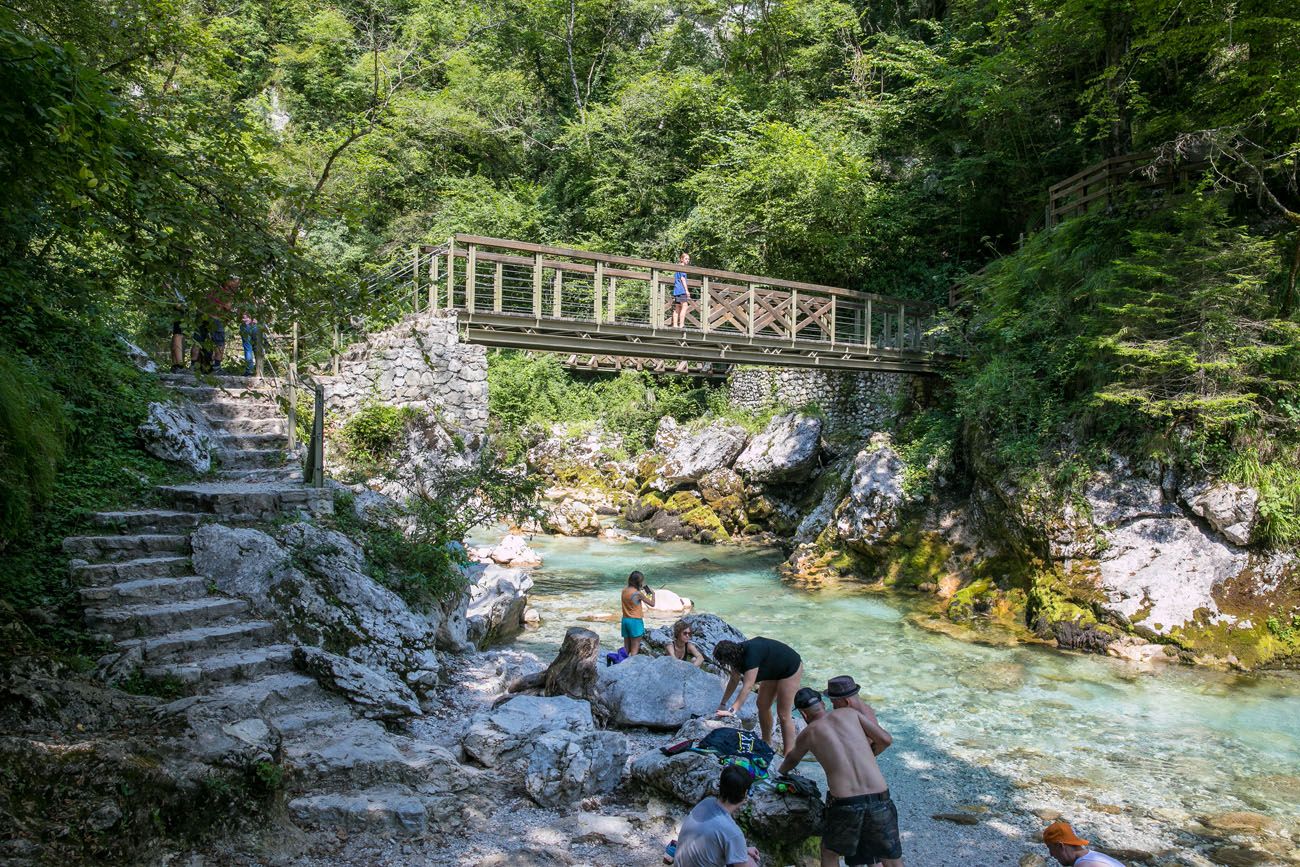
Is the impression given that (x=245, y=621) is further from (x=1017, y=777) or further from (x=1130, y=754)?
(x=1130, y=754)

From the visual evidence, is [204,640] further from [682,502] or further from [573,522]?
[682,502]

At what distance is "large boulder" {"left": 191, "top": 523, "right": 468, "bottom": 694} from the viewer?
5496 millimetres

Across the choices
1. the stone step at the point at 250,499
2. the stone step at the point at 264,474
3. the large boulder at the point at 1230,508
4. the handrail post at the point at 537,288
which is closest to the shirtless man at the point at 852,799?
the stone step at the point at 250,499

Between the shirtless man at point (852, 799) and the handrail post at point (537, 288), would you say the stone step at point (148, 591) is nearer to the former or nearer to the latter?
the shirtless man at point (852, 799)

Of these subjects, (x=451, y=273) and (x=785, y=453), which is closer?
(x=451, y=273)

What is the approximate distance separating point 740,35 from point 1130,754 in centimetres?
2380

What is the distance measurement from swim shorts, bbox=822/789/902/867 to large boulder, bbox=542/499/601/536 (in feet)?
43.9

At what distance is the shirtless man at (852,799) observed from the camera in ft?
13.1

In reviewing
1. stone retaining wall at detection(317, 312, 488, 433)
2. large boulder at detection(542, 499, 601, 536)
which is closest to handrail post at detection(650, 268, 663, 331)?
stone retaining wall at detection(317, 312, 488, 433)

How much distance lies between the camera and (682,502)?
58.3 ft

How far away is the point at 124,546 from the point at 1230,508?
11686 mm

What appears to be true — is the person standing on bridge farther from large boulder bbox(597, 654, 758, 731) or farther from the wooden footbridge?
large boulder bbox(597, 654, 758, 731)

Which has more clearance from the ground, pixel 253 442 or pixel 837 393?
pixel 837 393

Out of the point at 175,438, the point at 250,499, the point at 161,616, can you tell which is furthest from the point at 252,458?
the point at 161,616
